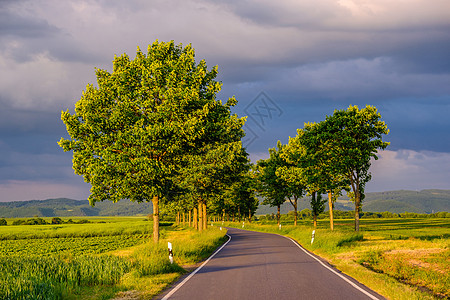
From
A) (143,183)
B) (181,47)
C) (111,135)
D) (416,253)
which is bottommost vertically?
(416,253)

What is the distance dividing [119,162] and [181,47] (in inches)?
357

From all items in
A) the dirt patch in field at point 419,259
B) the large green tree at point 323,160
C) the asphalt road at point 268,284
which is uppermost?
the large green tree at point 323,160

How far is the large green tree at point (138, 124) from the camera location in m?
21.7

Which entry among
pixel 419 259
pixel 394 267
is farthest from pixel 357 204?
pixel 394 267

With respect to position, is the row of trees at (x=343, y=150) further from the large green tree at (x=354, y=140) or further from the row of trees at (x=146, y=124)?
the row of trees at (x=146, y=124)

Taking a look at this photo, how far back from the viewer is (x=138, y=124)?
22.2 metres

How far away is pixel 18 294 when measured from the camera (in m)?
8.80

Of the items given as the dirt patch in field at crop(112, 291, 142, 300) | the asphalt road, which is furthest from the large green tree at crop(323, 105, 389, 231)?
the dirt patch in field at crop(112, 291, 142, 300)

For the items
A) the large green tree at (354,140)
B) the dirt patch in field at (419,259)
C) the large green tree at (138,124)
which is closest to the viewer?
the dirt patch in field at (419,259)

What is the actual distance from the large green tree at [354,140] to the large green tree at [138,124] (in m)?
17.6

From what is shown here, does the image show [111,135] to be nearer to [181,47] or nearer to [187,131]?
[187,131]

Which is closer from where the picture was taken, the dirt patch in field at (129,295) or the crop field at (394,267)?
the dirt patch in field at (129,295)

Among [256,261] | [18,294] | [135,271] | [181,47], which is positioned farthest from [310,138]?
[18,294]

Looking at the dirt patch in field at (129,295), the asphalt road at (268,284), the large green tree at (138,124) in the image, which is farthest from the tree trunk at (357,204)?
the dirt patch in field at (129,295)
